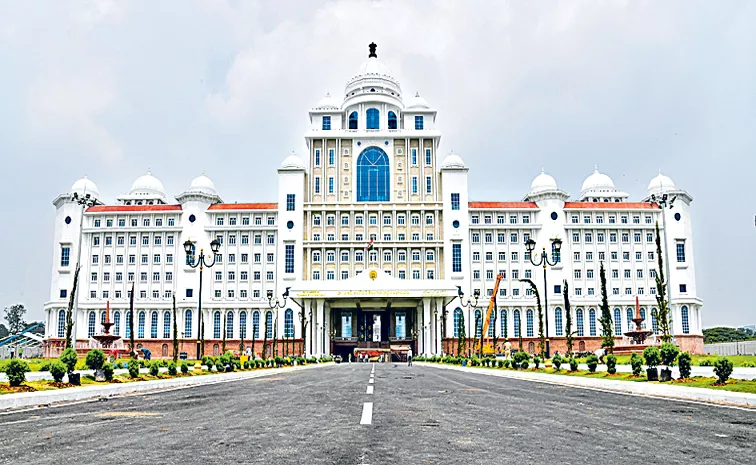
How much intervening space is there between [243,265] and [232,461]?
8413cm

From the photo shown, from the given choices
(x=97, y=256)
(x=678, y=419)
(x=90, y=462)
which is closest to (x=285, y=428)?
(x=90, y=462)

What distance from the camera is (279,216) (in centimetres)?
9012

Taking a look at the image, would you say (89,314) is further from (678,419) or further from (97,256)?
(678,419)

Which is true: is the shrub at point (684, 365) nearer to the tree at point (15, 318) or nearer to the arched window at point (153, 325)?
the arched window at point (153, 325)

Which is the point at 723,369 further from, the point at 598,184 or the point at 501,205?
the point at 598,184

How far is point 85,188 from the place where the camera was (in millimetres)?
95125

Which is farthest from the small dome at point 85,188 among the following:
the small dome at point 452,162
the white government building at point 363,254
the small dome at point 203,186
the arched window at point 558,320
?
the arched window at point 558,320

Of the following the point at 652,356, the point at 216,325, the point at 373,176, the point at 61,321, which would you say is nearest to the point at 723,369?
the point at 652,356

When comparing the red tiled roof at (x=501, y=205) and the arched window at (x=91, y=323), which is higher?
the red tiled roof at (x=501, y=205)

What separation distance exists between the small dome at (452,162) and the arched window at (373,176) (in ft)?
25.5

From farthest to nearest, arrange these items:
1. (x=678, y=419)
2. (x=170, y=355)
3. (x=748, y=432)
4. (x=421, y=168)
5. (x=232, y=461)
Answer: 1. (x=421, y=168)
2. (x=170, y=355)
3. (x=678, y=419)
4. (x=748, y=432)
5. (x=232, y=461)

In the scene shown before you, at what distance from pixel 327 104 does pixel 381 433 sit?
9056 centimetres

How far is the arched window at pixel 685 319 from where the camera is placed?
282 ft

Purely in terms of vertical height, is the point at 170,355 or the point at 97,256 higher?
the point at 97,256
